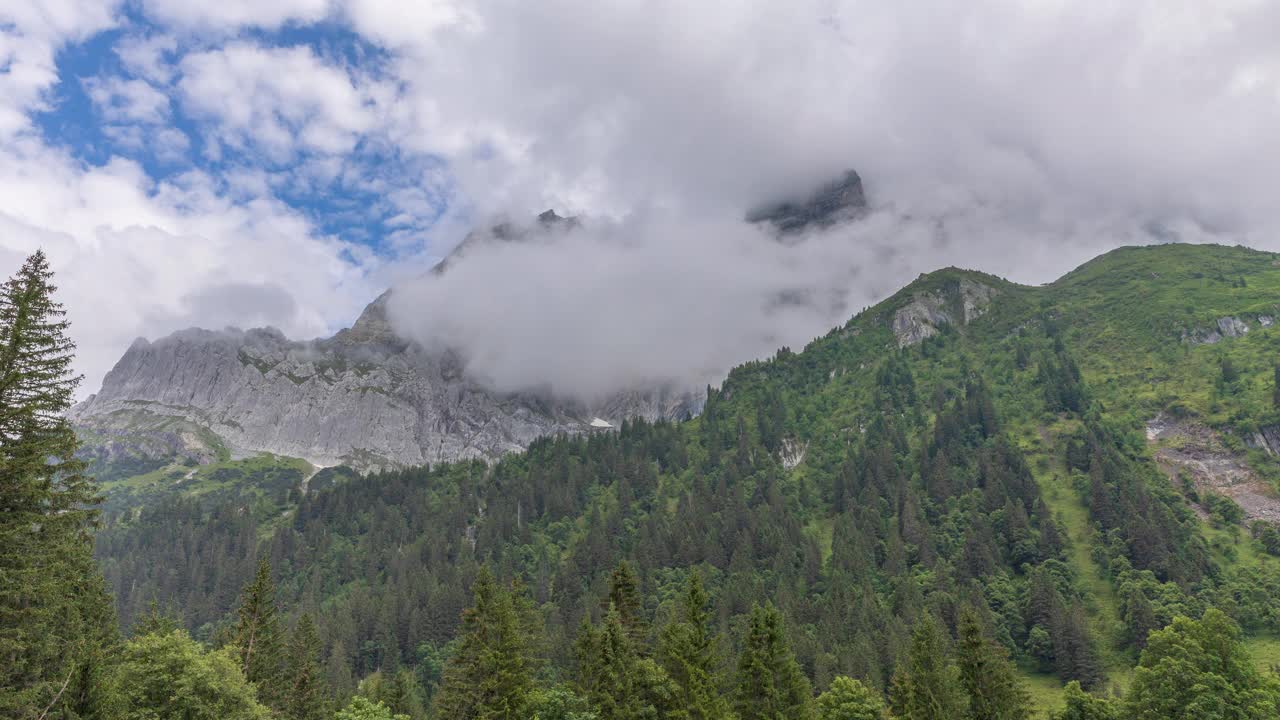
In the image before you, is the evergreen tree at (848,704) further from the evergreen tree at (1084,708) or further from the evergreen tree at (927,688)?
the evergreen tree at (1084,708)

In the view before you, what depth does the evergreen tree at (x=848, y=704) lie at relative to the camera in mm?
75438

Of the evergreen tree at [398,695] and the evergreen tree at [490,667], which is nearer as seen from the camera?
the evergreen tree at [490,667]

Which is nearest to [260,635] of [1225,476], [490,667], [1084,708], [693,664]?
[490,667]

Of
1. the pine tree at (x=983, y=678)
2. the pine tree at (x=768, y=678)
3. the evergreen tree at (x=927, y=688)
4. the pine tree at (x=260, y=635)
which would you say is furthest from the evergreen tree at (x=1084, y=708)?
the pine tree at (x=260, y=635)

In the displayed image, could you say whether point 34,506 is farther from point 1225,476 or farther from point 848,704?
point 1225,476

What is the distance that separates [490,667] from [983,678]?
50.6 meters

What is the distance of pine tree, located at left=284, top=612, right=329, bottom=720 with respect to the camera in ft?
296

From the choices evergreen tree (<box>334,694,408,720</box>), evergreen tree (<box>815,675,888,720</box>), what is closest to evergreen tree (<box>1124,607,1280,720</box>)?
evergreen tree (<box>815,675,888,720</box>)

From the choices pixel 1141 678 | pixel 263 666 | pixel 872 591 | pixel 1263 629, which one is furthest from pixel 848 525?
pixel 263 666

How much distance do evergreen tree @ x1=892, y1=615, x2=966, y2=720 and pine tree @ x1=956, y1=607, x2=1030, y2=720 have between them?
459 centimetres

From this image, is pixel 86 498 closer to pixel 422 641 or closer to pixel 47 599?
pixel 47 599

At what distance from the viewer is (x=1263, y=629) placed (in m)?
136

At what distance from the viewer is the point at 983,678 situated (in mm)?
74562

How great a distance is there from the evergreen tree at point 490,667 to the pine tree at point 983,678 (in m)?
45.3
